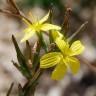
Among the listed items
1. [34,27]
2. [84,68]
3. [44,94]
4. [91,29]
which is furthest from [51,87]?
[34,27]

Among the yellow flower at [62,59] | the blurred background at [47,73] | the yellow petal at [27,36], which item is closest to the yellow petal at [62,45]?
the yellow flower at [62,59]

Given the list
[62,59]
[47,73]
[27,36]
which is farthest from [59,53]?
[47,73]

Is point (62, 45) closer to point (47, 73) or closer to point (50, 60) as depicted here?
point (50, 60)

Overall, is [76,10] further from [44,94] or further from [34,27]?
[34,27]

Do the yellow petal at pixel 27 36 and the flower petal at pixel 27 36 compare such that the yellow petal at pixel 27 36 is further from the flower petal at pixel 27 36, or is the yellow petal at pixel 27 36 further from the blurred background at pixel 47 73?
the blurred background at pixel 47 73

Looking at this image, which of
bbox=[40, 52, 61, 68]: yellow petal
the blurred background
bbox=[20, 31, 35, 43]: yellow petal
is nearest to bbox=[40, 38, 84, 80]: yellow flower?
bbox=[40, 52, 61, 68]: yellow petal

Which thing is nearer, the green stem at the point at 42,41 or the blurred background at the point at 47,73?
the green stem at the point at 42,41
